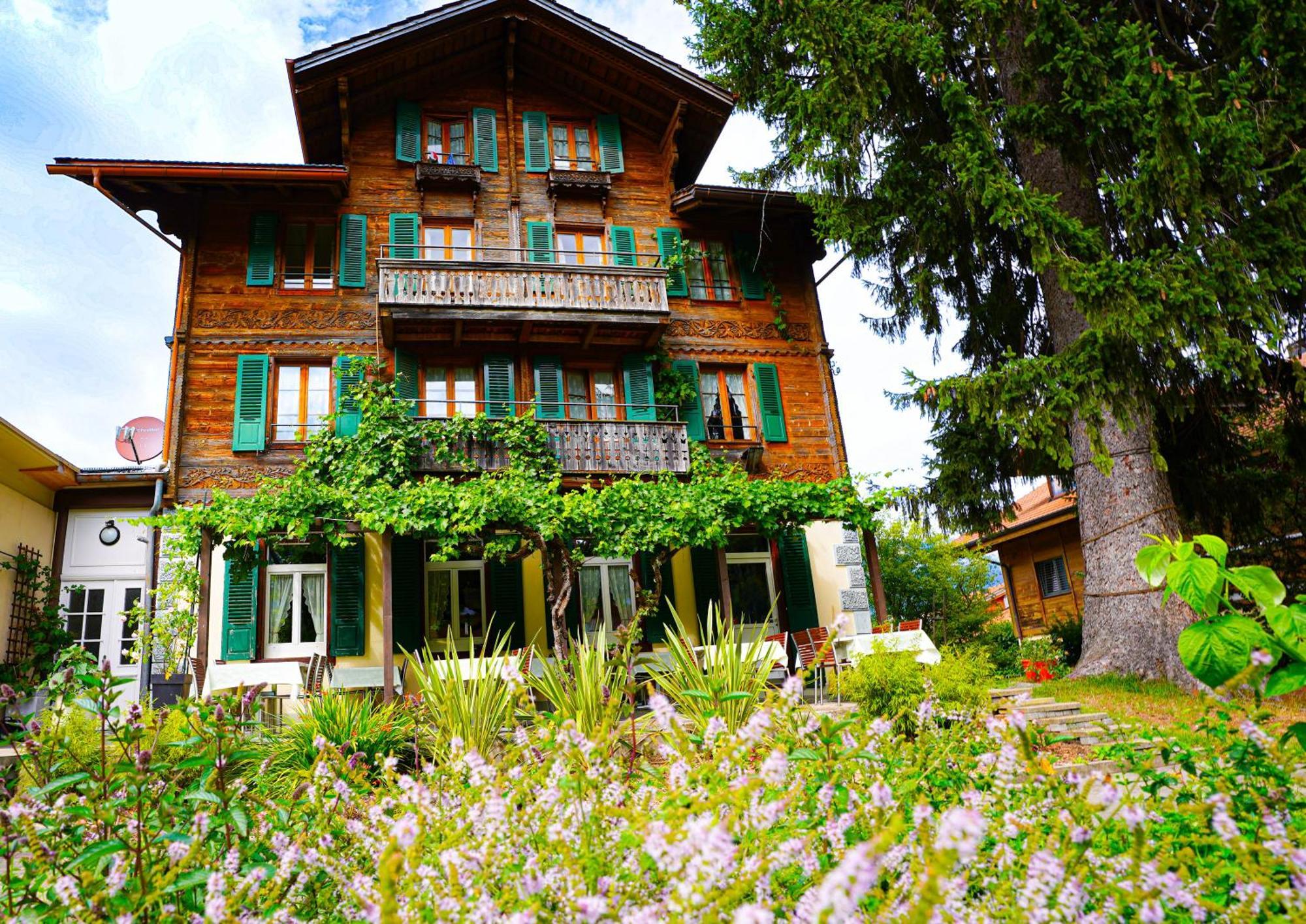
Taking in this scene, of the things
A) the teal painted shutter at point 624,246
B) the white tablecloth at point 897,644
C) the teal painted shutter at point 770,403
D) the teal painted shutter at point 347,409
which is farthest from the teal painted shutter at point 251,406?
the white tablecloth at point 897,644

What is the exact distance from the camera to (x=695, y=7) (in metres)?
12.4

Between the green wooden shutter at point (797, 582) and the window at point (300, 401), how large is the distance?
7.99 meters

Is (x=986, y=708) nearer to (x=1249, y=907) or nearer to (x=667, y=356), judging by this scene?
(x=1249, y=907)

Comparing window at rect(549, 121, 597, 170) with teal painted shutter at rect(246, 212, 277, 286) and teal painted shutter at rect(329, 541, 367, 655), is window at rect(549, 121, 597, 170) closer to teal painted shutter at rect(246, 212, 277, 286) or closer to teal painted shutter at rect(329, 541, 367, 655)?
teal painted shutter at rect(246, 212, 277, 286)

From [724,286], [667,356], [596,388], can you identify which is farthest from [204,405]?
[724,286]

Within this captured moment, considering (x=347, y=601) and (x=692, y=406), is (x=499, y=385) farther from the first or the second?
(x=347, y=601)

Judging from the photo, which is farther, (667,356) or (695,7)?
(667,356)

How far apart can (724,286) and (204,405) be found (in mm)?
9331

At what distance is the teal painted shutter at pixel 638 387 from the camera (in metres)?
15.3

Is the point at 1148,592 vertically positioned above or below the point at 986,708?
above

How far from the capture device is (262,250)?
1508 cm

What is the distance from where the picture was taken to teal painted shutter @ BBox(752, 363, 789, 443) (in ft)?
52.3

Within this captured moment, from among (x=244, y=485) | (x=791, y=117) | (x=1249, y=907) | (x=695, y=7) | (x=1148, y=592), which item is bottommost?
(x=1249, y=907)

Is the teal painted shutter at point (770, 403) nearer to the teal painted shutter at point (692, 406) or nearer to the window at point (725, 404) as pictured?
the window at point (725, 404)
